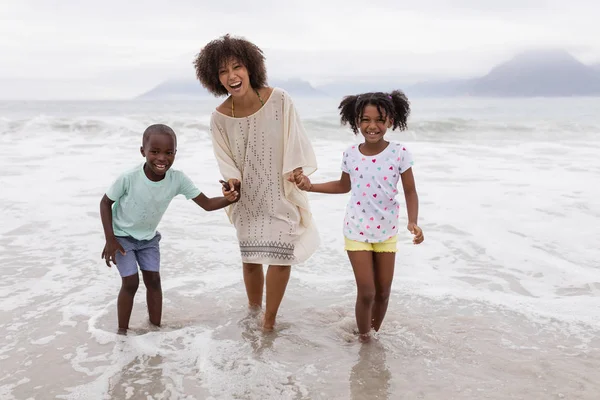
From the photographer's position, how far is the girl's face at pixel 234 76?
358 cm

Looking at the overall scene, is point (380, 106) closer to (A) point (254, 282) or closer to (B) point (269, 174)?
(B) point (269, 174)

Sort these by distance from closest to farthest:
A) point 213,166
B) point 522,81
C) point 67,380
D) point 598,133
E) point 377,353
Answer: point 67,380, point 377,353, point 213,166, point 598,133, point 522,81

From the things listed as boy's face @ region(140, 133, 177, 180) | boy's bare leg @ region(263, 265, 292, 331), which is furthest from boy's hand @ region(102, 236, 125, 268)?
boy's bare leg @ region(263, 265, 292, 331)

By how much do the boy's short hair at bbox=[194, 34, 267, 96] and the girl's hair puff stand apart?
22.2 inches

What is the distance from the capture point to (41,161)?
1191cm

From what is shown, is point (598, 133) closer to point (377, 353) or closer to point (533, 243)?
point (533, 243)

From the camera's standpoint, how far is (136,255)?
381cm

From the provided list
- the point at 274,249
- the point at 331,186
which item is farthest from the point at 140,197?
the point at 331,186

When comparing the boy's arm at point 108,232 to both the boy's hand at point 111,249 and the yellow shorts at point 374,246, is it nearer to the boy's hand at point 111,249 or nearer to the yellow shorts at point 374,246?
the boy's hand at point 111,249

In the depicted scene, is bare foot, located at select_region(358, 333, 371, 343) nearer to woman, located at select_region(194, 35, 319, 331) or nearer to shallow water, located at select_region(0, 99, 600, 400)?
Answer: shallow water, located at select_region(0, 99, 600, 400)

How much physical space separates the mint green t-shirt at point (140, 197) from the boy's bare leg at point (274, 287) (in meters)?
0.75

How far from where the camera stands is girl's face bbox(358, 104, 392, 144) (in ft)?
11.5

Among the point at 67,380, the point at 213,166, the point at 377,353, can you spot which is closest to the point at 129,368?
the point at 67,380

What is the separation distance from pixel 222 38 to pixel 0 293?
276 centimetres
